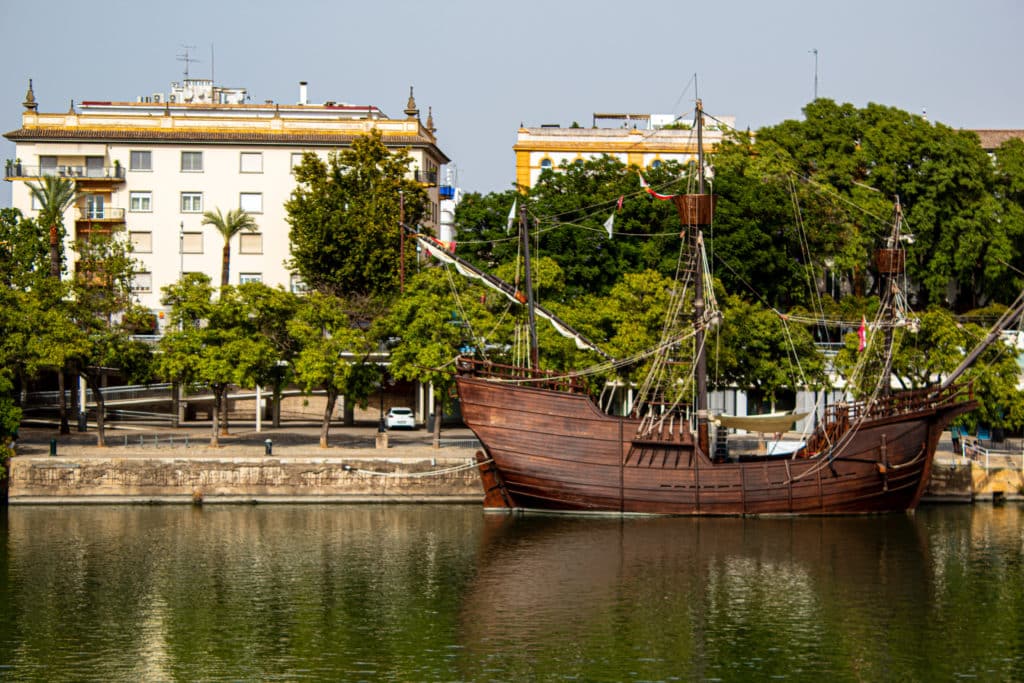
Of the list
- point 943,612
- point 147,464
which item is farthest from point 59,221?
point 943,612

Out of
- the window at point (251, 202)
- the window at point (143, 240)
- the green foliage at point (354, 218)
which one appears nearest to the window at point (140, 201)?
the window at point (143, 240)

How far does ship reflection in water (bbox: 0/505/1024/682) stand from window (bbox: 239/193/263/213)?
40.2 m

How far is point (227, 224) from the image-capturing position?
296ft

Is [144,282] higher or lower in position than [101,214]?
lower

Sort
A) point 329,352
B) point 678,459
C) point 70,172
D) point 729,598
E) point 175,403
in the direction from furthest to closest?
point 70,172
point 175,403
point 329,352
point 678,459
point 729,598

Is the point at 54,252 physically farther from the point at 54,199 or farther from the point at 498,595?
the point at 498,595

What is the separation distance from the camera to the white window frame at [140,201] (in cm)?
9538

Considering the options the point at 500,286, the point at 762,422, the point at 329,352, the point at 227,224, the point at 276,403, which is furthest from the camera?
the point at 227,224

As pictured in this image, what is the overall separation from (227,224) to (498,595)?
51.8m

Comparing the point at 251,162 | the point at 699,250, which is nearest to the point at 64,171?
the point at 251,162

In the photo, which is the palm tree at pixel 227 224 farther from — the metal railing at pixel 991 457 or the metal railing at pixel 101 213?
the metal railing at pixel 991 457

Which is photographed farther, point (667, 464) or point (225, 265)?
point (225, 265)

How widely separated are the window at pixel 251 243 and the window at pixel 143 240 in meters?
5.97

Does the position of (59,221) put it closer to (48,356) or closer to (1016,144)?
(48,356)
